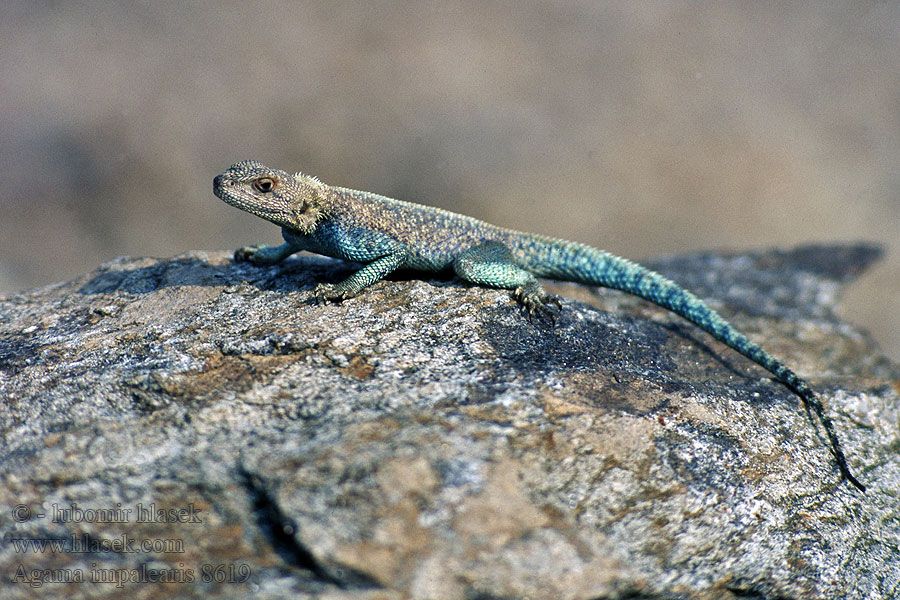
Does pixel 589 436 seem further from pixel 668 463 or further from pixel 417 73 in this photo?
pixel 417 73

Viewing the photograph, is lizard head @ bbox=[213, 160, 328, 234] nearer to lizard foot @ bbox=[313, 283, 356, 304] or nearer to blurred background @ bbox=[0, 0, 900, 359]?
lizard foot @ bbox=[313, 283, 356, 304]

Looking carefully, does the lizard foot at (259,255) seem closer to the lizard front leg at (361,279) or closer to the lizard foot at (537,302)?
the lizard front leg at (361,279)

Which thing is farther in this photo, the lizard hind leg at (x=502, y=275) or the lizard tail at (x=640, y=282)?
the lizard tail at (x=640, y=282)

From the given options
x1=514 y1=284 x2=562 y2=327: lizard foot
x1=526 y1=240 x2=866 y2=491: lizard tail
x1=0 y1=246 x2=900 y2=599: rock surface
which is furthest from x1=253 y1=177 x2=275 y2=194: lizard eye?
x1=526 y1=240 x2=866 y2=491: lizard tail

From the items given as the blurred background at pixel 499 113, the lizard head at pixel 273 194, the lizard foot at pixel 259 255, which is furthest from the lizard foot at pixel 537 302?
the blurred background at pixel 499 113

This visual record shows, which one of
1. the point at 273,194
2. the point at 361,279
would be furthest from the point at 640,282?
the point at 273,194

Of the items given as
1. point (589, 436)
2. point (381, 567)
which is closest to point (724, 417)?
point (589, 436)

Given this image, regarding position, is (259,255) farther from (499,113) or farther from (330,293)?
(499,113)
